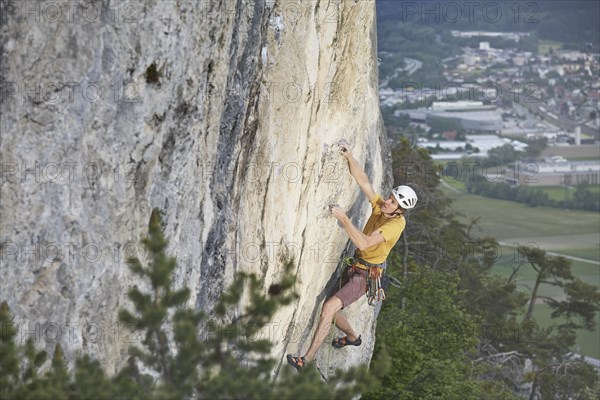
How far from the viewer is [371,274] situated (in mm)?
14219

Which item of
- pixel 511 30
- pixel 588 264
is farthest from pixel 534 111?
pixel 588 264

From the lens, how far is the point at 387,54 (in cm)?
14225

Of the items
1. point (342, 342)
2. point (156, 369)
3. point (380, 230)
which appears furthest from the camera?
point (342, 342)

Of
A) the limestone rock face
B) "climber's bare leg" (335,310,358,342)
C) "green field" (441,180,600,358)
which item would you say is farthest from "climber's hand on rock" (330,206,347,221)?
"green field" (441,180,600,358)

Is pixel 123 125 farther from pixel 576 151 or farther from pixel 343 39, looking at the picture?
pixel 576 151

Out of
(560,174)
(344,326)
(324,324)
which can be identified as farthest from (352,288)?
(560,174)

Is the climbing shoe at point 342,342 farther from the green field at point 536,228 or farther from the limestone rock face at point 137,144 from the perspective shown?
the green field at point 536,228

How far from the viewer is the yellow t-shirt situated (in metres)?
13.6

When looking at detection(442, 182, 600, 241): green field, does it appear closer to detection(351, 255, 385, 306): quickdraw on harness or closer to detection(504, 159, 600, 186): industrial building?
detection(504, 159, 600, 186): industrial building

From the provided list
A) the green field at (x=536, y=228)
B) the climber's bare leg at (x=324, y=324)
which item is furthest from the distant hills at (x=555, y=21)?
the climber's bare leg at (x=324, y=324)

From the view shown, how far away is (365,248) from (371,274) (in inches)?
36.5

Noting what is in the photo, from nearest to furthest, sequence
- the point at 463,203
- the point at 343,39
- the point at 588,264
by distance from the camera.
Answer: the point at 343,39, the point at 588,264, the point at 463,203

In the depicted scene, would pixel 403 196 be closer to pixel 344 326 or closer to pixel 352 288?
pixel 352 288

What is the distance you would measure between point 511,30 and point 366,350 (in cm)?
15671
